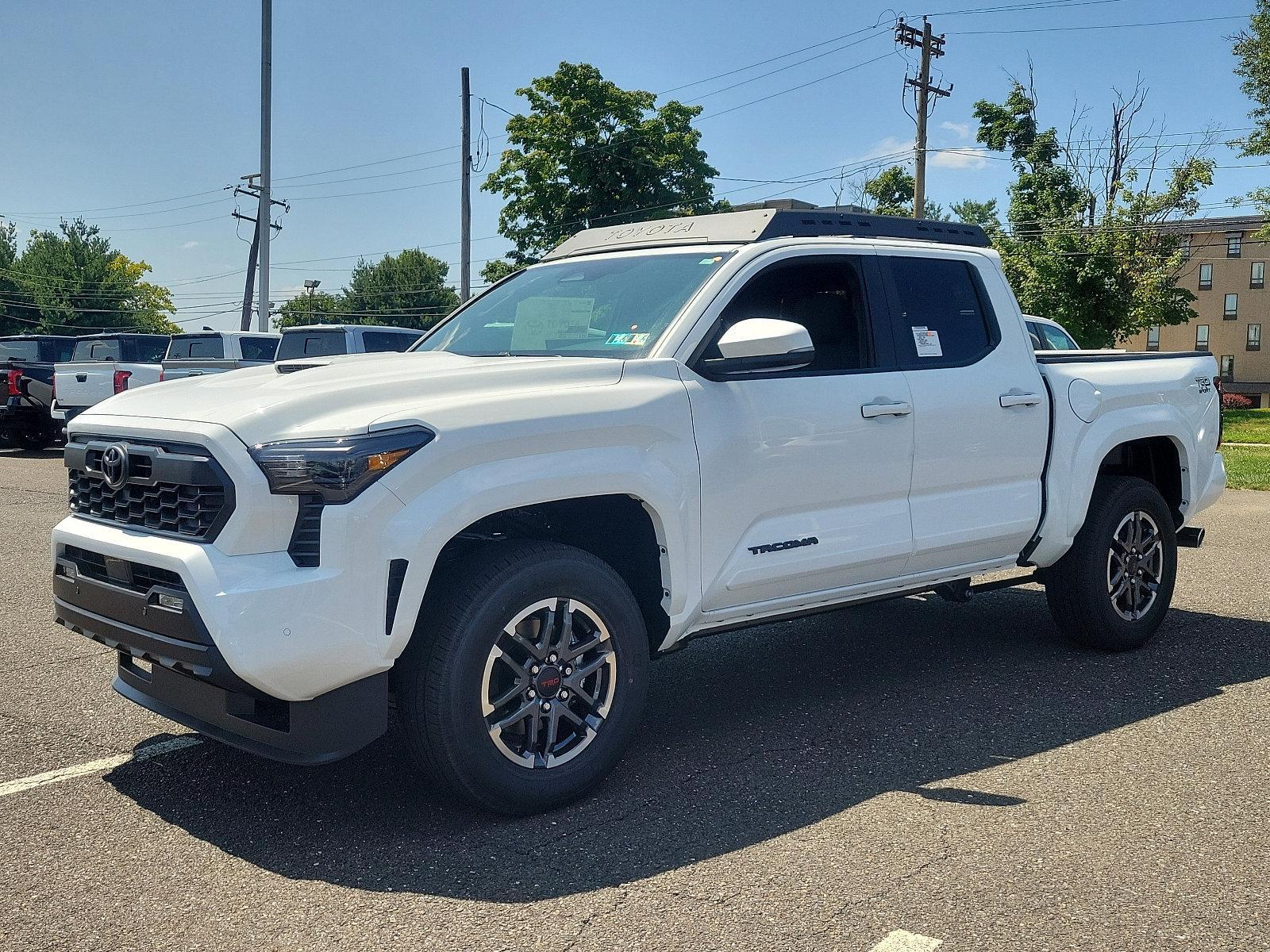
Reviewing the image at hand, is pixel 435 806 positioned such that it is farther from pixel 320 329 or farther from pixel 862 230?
pixel 320 329

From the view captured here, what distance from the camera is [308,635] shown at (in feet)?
11.6

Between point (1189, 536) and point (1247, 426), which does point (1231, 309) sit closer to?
point (1247, 426)

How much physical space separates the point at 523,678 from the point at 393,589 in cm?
58

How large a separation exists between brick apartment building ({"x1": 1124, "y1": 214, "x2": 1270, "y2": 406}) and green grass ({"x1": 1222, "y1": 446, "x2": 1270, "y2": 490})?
52.7 metres

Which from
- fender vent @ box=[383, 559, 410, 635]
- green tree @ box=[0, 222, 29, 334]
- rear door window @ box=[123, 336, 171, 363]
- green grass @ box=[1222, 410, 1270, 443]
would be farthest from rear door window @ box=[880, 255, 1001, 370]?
green tree @ box=[0, 222, 29, 334]

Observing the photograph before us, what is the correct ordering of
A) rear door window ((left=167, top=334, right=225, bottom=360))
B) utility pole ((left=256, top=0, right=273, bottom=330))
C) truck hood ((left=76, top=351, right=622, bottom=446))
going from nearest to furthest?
truck hood ((left=76, top=351, right=622, bottom=446))
rear door window ((left=167, top=334, right=225, bottom=360))
utility pole ((left=256, top=0, right=273, bottom=330))

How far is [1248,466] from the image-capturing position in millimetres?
17781

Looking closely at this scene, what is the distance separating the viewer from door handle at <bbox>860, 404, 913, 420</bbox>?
16.1ft

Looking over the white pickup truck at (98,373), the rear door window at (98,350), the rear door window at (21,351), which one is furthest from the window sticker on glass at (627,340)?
the rear door window at (21,351)


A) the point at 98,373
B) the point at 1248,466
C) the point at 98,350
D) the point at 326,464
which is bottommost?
the point at 1248,466

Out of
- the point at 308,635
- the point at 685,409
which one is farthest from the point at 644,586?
the point at 308,635

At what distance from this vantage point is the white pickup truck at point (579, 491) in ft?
11.9

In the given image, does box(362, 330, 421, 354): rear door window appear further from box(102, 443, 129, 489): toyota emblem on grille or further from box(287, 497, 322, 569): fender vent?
box(287, 497, 322, 569): fender vent

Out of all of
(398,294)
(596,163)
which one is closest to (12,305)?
(398,294)
